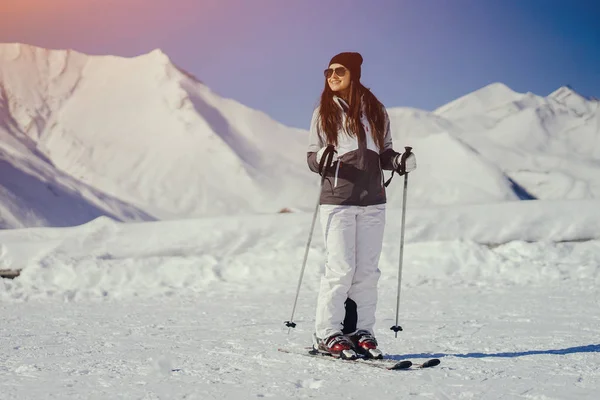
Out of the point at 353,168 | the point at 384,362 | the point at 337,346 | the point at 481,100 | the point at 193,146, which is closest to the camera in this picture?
the point at 384,362

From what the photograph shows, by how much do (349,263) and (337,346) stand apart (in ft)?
1.39

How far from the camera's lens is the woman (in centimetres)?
345

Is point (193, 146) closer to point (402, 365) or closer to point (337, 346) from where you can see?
point (337, 346)

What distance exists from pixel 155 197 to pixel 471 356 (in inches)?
1080

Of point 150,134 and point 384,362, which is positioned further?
point 150,134

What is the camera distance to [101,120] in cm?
3553

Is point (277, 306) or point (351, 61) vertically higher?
point (351, 61)

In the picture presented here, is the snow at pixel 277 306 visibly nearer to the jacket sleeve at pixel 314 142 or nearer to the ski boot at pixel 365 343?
the ski boot at pixel 365 343

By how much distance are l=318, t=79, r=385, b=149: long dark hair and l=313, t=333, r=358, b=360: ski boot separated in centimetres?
101

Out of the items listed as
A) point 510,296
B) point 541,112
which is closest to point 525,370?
point 510,296

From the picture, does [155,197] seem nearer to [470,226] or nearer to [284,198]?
[284,198]

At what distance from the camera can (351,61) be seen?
364 centimetres

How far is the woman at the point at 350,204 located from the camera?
136 inches

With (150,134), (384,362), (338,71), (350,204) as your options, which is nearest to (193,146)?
(150,134)
